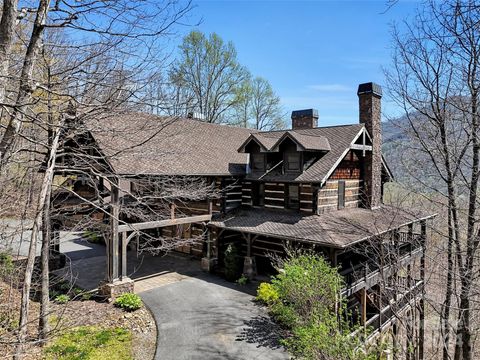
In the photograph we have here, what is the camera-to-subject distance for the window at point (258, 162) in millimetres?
18938

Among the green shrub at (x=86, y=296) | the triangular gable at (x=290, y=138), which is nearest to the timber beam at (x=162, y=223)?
the green shrub at (x=86, y=296)

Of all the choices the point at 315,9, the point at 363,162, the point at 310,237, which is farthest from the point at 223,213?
the point at 315,9

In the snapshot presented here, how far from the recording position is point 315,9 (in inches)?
343

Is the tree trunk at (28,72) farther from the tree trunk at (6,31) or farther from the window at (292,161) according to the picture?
the window at (292,161)

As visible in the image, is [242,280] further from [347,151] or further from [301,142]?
[347,151]

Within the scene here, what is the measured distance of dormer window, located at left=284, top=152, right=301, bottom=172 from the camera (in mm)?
→ 17453

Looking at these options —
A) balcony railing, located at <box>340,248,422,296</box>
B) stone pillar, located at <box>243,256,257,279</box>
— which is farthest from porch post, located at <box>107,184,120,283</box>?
balcony railing, located at <box>340,248,422,296</box>

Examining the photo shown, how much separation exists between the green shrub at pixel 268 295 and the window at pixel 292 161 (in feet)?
21.5

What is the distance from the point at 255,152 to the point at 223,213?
4.07 metres

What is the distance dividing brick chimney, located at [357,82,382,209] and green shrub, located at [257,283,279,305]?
28.1 feet

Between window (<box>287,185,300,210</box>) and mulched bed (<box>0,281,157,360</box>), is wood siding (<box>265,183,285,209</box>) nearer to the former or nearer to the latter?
window (<box>287,185,300,210</box>)

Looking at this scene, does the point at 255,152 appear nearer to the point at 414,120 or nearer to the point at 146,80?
the point at 414,120

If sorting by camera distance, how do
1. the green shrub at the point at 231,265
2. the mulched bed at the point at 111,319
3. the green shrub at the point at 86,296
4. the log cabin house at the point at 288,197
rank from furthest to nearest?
the green shrub at the point at 231,265 < the log cabin house at the point at 288,197 < the green shrub at the point at 86,296 < the mulched bed at the point at 111,319

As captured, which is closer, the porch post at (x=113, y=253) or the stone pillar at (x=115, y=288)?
the stone pillar at (x=115, y=288)
